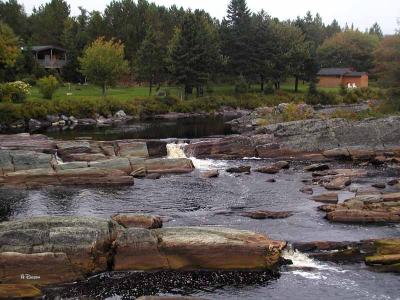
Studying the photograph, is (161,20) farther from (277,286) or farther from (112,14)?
(277,286)

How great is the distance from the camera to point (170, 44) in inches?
4082

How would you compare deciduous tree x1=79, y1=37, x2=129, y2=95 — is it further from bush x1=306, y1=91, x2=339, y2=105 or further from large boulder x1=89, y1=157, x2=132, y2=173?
large boulder x1=89, y1=157, x2=132, y2=173

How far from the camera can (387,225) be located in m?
30.0

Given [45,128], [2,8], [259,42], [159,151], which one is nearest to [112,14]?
[2,8]

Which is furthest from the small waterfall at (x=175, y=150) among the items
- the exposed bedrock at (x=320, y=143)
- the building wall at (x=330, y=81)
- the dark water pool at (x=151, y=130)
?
the building wall at (x=330, y=81)

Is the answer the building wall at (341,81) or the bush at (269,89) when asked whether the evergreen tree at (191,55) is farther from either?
the building wall at (341,81)

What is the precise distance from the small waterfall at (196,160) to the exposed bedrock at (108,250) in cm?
2186

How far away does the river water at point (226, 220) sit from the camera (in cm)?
2250

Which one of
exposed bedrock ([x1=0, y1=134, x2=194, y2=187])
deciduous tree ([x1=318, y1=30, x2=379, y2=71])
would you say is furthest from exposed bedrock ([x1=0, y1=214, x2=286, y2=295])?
deciduous tree ([x1=318, y1=30, x2=379, y2=71])

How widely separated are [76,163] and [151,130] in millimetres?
29633

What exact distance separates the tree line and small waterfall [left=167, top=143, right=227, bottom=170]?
3253 centimetres

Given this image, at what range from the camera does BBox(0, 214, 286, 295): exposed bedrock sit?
23.2m

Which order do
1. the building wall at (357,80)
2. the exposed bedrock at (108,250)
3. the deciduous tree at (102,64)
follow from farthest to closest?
the building wall at (357,80) < the deciduous tree at (102,64) < the exposed bedrock at (108,250)

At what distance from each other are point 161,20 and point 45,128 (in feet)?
230
